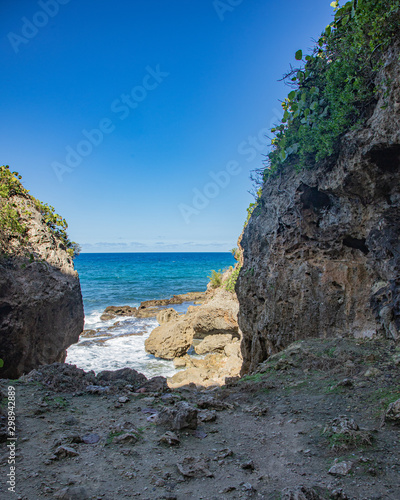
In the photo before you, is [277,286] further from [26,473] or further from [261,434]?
[26,473]

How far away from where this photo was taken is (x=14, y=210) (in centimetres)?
905

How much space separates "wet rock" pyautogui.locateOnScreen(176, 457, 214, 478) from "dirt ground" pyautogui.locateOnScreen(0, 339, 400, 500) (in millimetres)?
11

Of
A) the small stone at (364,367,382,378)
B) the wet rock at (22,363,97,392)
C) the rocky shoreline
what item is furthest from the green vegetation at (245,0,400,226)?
the rocky shoreline

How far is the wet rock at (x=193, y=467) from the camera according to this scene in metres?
3.06

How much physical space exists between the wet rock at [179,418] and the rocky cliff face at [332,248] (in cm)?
398

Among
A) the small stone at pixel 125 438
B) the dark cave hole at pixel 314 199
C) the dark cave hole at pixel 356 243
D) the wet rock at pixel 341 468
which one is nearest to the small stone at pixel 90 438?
the small stone at pixel 125 438

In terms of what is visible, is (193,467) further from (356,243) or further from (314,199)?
(314,199)

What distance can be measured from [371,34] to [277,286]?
5.68 metres

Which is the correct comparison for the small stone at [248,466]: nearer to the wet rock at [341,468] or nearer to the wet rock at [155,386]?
the wet rock at [341,468]

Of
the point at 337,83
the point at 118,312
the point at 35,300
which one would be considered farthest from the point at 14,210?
the point at 118,312

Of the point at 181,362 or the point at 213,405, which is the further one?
the point at 181,362

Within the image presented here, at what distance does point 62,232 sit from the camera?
421 inches

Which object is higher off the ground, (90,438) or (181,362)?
(90,438)

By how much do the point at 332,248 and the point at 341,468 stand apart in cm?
534
